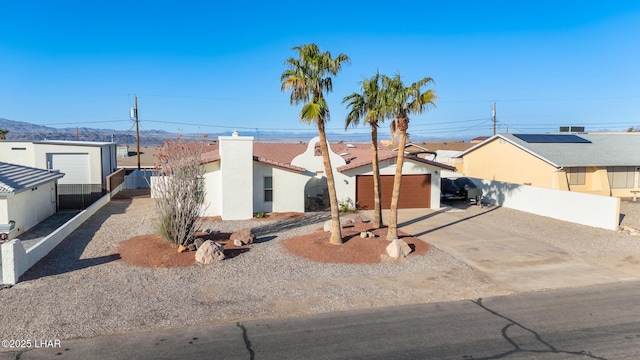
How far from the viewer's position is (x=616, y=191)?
1141 inches

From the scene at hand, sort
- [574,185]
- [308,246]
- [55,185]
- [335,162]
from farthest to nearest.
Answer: [574,185] → [335,162] → [55,185] → [308,246]

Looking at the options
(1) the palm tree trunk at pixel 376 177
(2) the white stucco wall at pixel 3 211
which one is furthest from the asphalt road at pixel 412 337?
(2) the white stucco wall at pixel 3 211

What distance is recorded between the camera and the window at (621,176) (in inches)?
1134

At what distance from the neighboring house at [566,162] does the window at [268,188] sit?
1662 cm

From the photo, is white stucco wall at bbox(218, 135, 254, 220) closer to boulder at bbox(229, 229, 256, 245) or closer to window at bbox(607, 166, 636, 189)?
boulder at bbox(229, 229, 256, 245)

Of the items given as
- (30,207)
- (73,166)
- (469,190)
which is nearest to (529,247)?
(469,190)

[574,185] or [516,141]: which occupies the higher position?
[516,141]

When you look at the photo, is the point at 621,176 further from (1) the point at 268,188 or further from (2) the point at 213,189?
(2) the point at 213,189

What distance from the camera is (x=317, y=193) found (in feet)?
85.9

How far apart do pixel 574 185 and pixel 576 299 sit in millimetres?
19307

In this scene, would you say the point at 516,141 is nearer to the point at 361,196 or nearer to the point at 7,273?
the point at 361,196

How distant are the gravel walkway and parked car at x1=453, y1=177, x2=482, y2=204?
13.9 meters

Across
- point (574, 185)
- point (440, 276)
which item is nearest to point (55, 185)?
point (440, 276)

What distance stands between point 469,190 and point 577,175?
21.9 ft
